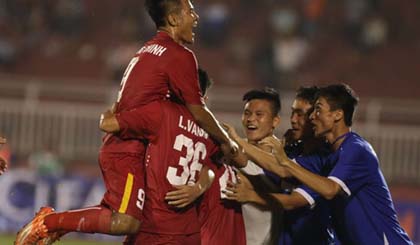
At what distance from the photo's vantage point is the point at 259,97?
8.66 m

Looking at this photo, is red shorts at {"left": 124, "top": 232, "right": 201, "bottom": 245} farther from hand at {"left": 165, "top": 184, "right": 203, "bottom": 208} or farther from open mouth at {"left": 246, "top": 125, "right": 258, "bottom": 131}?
open mouth at {"left": 246, "top": 125, "right": 258, "bottom": 131}

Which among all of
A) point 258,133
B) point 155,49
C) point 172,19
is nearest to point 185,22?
point 172,19

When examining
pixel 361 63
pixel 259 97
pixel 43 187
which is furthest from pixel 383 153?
pixel 259 97

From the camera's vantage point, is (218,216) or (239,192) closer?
(239,192)

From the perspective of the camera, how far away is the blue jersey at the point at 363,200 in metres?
7.93

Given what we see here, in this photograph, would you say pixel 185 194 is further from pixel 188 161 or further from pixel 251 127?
pixel 251 127

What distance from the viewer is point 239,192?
823cm

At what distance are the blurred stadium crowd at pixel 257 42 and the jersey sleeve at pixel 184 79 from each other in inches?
532

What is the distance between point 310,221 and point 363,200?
1.71 feet

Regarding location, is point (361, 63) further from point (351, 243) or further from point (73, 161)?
point (351, 243)

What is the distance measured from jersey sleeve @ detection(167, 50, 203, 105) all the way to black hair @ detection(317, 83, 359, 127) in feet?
3.01

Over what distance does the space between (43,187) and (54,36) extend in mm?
6908

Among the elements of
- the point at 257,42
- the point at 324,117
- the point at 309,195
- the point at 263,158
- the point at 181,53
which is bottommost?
the point at 309,195

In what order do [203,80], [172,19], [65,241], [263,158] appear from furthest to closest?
[65,241]
[203,80]
[263,158]
[172,19]
